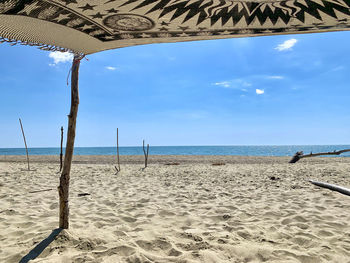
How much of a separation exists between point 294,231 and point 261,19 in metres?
2.73

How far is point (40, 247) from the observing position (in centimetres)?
251

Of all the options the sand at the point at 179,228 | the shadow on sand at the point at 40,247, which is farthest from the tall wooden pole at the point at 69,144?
the sand at the point at 179,228

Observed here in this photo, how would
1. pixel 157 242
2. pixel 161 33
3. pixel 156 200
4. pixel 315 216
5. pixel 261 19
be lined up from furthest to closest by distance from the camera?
pixel 156 200 < pixel 315 216 < pixel 157 242 < pixel 161 33 < pixel 261 19

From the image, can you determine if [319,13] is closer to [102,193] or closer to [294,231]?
[294,231]

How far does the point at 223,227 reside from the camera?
3178 mm

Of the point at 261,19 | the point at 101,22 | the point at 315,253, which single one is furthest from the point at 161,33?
the point at 315,253

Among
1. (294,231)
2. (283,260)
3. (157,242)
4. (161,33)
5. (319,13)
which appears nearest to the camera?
(319,13)

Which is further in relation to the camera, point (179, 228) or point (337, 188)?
point (337, 188)

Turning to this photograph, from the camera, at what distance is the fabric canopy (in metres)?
1.45

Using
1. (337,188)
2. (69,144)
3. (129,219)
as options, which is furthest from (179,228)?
(337,188)

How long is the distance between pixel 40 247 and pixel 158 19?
2670 mm

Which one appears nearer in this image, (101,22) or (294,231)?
(101,22)

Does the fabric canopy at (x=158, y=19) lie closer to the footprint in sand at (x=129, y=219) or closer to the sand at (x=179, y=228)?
the sand at (x=179, y=228)

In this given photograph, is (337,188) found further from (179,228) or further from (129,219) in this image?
(129,219)
